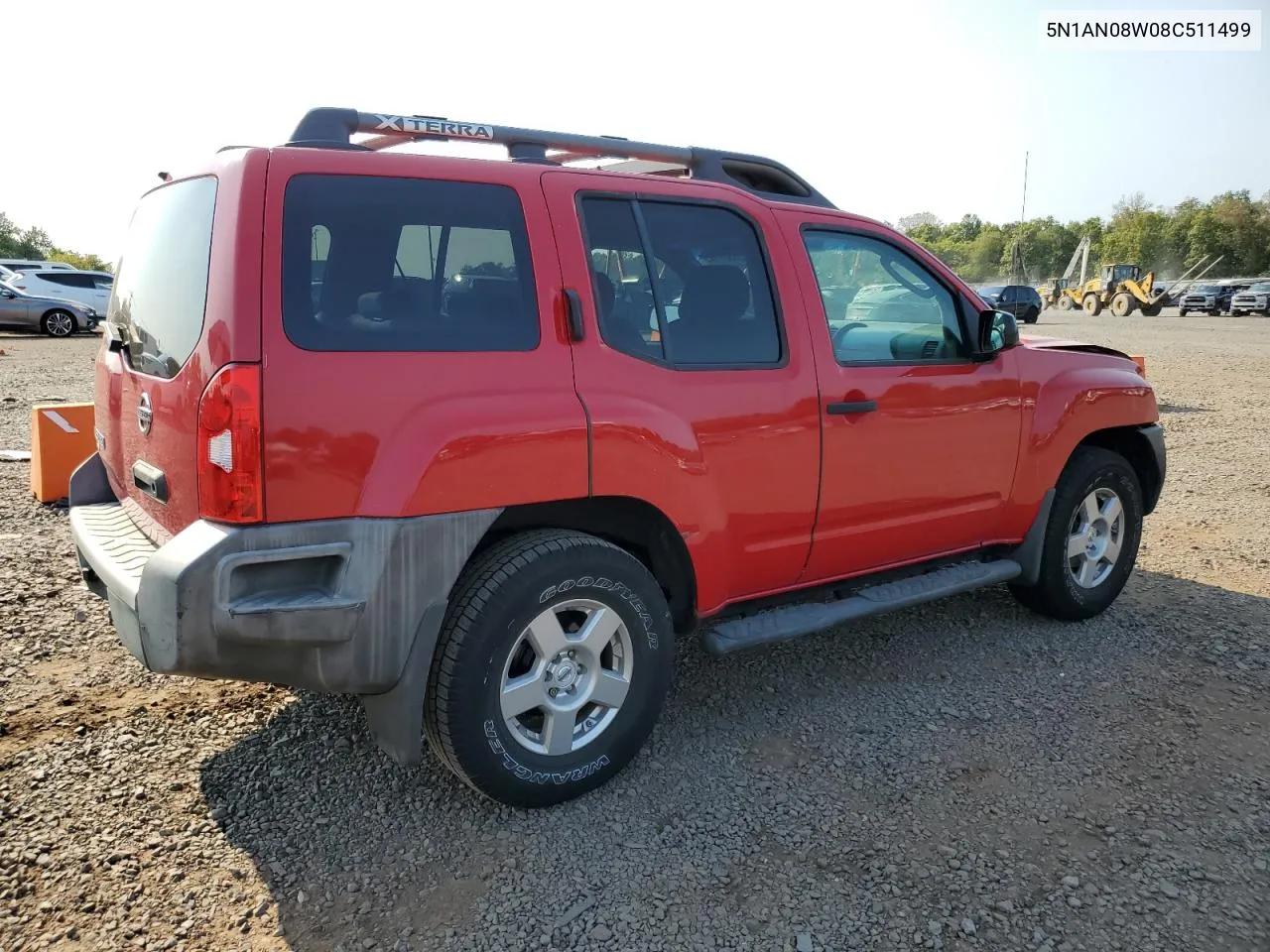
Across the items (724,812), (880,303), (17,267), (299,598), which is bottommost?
(724,812)

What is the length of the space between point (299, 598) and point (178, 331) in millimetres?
883

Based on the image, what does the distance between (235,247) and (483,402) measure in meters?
0.76

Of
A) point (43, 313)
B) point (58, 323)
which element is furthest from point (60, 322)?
point (43, 313)

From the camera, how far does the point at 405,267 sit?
2674mm

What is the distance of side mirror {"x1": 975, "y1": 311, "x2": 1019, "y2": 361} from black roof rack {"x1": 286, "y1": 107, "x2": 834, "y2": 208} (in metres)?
0.84

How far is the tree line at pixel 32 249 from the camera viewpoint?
61.2m

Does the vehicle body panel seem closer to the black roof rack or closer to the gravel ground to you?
the black roof rack

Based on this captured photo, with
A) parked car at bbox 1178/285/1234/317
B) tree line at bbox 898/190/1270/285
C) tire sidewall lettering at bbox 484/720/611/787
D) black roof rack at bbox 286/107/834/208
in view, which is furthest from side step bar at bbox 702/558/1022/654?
tree line at bbox 898/190/1270/285

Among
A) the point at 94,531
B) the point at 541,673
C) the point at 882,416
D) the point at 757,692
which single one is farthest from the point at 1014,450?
the point at 94,531

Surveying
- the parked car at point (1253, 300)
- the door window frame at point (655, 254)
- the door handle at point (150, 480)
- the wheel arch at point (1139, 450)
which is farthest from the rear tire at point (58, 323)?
the parked car at point (1253, 300)

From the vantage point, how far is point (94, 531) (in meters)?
3.15

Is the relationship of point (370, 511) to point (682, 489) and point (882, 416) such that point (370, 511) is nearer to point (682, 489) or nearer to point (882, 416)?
point (682, 489)

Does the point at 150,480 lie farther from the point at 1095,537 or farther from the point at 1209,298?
the point at 1209,298

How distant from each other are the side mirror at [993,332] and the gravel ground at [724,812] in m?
1.39
